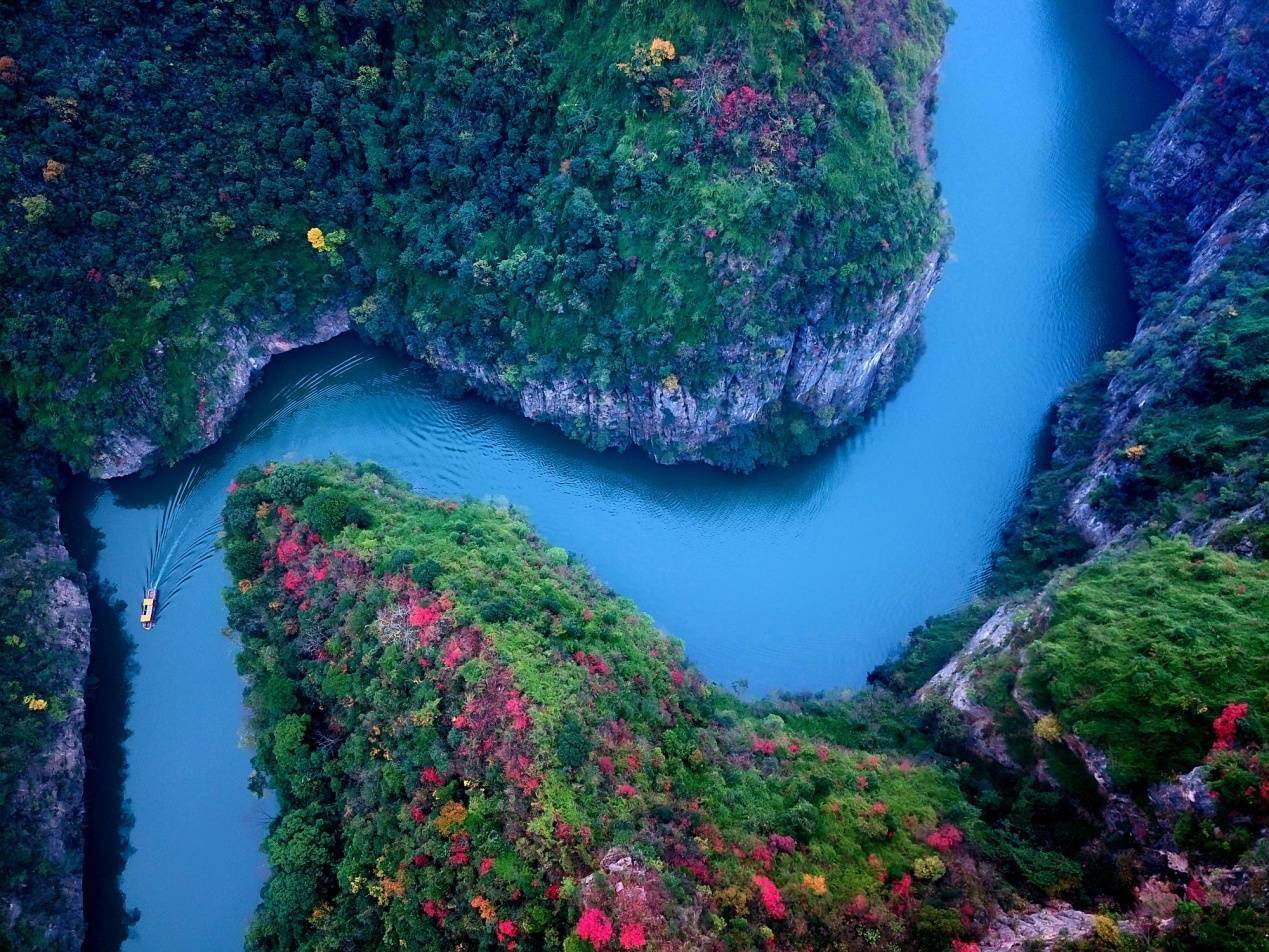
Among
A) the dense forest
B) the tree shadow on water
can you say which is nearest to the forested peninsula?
the dense forest

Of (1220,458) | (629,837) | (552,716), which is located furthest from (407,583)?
(1220,458)

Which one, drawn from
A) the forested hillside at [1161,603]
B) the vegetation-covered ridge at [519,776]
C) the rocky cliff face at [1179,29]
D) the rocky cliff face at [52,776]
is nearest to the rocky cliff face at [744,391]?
the vegetation-covered ridge at [519,776]

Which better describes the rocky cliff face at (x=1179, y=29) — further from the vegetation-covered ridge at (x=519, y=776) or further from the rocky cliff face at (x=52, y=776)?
the rocky cliff face at (x=52, y=776)

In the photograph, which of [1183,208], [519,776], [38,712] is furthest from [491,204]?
[1183,208]

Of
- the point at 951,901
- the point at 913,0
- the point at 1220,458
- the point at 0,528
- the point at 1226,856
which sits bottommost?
the point at 0,528

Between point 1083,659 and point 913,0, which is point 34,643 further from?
point 913,0

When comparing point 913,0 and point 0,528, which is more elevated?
point 913,0
